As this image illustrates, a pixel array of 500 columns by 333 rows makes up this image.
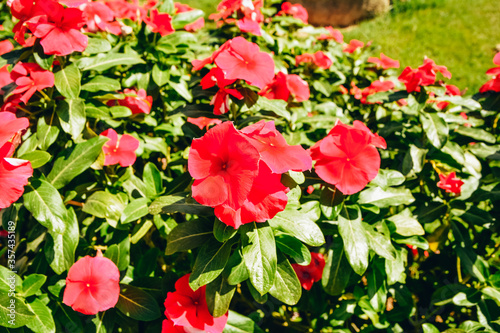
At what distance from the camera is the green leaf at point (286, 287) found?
4.01 ft

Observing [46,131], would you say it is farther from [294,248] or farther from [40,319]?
[294,248]

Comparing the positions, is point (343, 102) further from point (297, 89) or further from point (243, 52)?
point (243, 52)

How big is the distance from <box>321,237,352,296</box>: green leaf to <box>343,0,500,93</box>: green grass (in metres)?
4.42

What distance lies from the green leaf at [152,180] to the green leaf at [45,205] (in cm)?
37

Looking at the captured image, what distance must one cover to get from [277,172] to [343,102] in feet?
5.27

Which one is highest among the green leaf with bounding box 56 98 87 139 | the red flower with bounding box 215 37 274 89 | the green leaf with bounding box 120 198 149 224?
the red flower with bounding box 215 37 274 89

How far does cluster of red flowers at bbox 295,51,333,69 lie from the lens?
2230 millimetres

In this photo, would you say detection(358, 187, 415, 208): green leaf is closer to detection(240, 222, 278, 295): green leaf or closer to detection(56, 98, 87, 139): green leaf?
detection(240, 222, 278, 295): green leaf

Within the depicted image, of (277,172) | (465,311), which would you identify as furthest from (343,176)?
(465,311)

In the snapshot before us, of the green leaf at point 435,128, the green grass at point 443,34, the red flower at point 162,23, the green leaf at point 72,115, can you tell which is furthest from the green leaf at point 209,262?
the green grass at point 443,34

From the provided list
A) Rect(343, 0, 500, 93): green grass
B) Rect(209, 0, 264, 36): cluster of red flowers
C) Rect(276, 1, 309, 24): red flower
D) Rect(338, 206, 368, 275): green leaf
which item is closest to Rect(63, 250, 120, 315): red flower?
Rect(338, 206, 368, 275): green leaf

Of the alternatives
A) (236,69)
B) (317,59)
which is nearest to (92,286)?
(236,69)

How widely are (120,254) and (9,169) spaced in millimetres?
556

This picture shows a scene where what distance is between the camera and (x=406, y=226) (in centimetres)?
158
